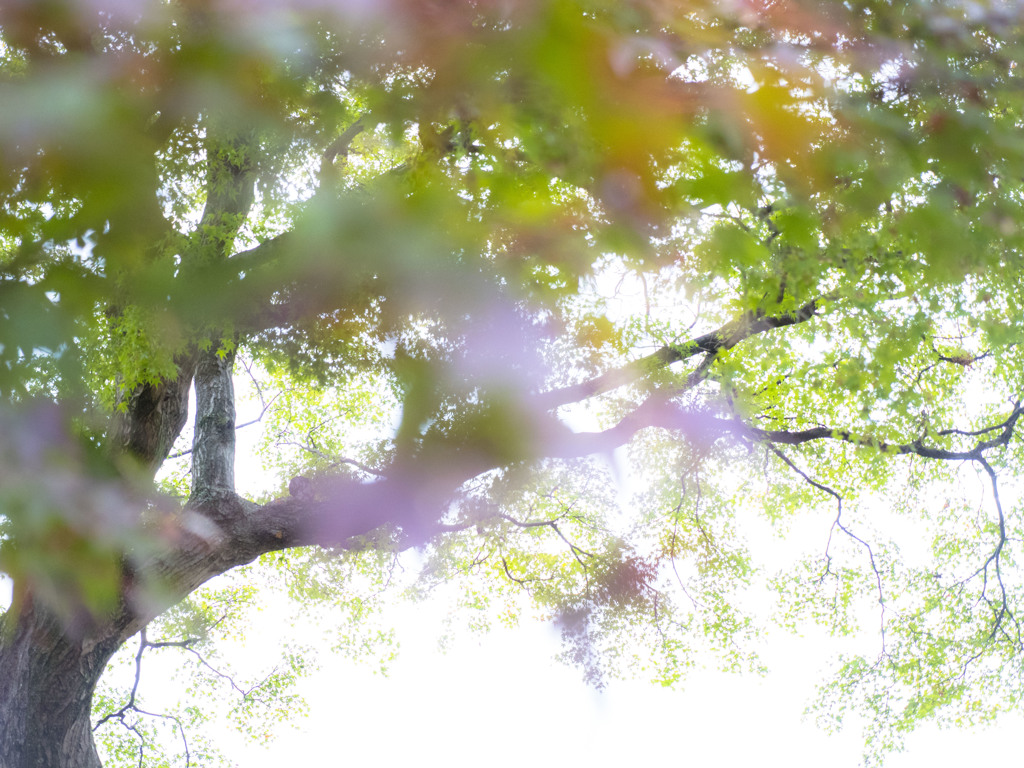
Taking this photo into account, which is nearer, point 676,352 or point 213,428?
point 213,428

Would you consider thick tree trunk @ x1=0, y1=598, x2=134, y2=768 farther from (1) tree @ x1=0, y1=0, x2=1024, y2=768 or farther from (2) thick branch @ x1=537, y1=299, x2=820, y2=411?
(2) thick branch @ x1=537, y1=299, x2=820, y2=411

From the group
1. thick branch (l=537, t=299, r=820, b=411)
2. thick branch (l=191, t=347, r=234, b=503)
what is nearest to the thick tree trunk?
thick branch (l=191, t=347, r=234, b=503)

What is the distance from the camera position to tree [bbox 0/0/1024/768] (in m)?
1.74

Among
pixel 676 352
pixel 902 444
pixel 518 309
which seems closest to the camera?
pixel 518 309

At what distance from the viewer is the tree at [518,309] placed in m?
1.74

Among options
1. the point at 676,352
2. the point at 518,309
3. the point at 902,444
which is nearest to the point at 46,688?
the point at 518,309

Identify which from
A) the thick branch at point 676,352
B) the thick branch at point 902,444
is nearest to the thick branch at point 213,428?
the thick branch at point 676,352

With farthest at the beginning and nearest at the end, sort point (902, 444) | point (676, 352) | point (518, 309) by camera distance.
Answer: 1. point (676, 352)
2. point (902, 444)
3. point (518, 309)

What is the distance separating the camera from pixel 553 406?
8.23 metres

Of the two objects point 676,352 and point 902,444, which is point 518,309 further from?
point 902,444

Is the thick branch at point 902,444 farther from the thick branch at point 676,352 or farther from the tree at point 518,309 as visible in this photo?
the thick branch at point 676,352

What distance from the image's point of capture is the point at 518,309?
6680 millimetres

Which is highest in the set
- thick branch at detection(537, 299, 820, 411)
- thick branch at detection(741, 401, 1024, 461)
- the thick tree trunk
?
thick branch at detection(537, 299, 820, 411)

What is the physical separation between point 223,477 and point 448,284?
6.38m
